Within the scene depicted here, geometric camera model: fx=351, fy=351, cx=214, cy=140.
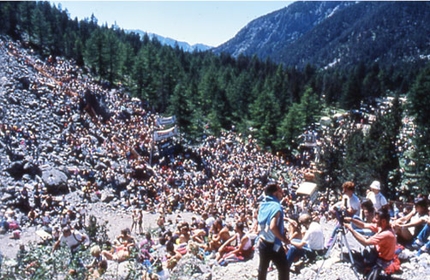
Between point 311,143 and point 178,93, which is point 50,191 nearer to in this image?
point 178,93

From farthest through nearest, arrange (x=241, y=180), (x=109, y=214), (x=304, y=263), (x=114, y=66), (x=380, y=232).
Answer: (x=114, y=66) → (x=241, y=180) → (x=109, y=214) → (x=304, y=263) → (x=380, y=232)

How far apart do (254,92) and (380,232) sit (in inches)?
2341

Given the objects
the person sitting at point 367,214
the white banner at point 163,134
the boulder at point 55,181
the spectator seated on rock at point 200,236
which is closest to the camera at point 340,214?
the person sitting at point 367,214

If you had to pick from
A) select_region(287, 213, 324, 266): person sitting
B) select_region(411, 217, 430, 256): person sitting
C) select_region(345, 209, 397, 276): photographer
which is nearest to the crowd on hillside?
select_region(287, 213, 324, 266): person sitting

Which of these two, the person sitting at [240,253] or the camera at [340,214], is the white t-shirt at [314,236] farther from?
the person sitting at [240,253]

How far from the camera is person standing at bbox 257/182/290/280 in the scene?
5.30 metres

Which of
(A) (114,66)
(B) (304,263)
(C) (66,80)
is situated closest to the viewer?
(B) (304,263)

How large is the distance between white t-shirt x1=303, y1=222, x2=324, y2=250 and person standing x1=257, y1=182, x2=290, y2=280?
8.26 ft

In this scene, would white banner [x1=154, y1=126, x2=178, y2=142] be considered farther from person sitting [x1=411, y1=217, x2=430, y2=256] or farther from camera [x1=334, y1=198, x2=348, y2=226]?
camera [x1=334, y1=198, x2=348, y2=226]

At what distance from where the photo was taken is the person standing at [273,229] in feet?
17.4

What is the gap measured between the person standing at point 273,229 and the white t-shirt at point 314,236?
2.52 metres

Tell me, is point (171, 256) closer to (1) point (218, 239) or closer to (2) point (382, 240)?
(1) point (218, 239)

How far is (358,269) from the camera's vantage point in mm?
6539

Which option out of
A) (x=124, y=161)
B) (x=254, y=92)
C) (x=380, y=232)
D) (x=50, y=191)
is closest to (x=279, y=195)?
(x=380, y=232)
